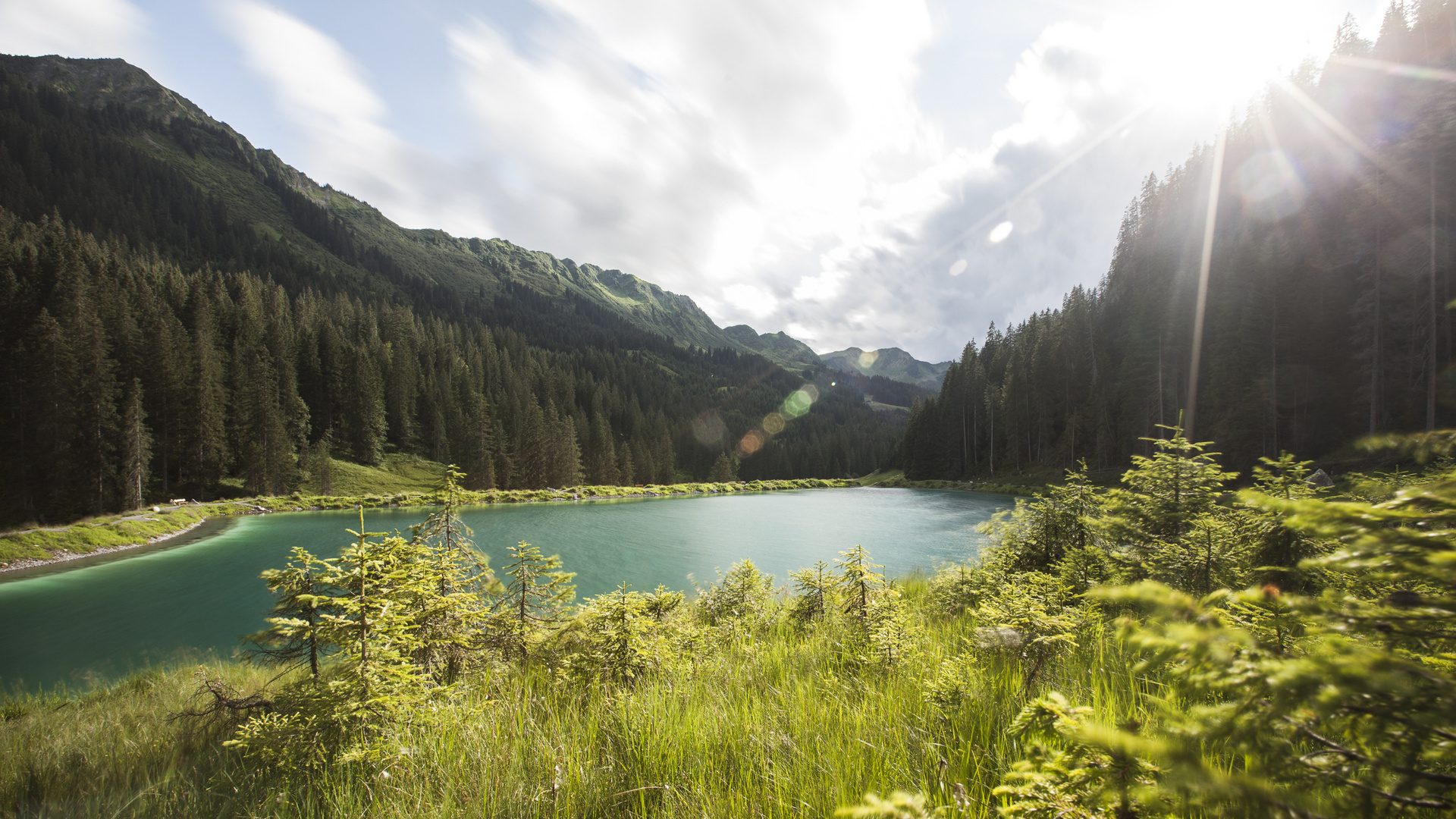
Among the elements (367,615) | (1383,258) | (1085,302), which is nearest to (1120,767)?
(367,615)

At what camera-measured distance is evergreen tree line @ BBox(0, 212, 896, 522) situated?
32406mm

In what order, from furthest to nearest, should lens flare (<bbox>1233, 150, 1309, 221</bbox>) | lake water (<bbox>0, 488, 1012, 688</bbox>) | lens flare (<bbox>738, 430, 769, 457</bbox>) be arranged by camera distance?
lens flare (<bbox>738, 430, 769, 457</bbox>) → lens flare (<bbox>1233, 150, 1309, 221</bbox>) → lake water (<bbox>0, 488, 1012, 688</bbox>)

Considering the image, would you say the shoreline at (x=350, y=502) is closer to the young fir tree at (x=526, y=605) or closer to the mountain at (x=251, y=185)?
the young fir tree at (x=526, y=605)

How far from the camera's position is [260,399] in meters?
46.1

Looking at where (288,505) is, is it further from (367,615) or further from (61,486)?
(367,615)

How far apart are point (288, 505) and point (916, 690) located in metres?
52.4

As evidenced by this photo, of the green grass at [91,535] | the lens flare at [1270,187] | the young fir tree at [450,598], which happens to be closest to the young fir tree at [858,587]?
the young fir tree at [450,598]

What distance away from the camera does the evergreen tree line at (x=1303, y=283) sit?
24.7 m

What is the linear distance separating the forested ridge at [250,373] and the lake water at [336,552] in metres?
12.6

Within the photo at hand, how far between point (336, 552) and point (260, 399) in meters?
36.7

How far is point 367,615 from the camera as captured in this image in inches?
136

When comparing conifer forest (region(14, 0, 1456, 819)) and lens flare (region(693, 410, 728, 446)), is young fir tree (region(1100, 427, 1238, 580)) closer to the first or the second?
conifer forest (region(14, 0, 1456, 819))

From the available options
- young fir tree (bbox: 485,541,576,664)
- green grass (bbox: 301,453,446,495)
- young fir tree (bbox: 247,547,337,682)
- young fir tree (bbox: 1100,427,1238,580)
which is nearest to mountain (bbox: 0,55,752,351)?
green grass (bbox: 301,453,446,495)

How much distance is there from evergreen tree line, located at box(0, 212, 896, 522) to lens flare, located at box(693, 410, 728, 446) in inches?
28.8
